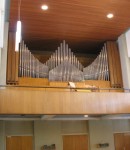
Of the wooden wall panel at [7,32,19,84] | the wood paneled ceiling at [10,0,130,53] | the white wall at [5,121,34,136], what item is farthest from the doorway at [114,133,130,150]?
the wooden wall panel at [7,32,19,84]

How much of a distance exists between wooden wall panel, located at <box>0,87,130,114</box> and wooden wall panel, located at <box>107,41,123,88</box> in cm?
167

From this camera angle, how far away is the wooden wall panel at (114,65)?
8633mm

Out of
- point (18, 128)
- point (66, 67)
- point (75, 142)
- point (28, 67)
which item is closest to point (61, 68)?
point (66, 67)

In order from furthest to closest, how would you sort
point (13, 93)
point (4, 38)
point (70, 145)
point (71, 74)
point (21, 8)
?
point (70, 145), point (71, 74), point (4, 38), point (21, 8), point (13, 93)

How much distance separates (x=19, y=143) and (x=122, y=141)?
3.94 m

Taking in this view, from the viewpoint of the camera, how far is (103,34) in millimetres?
8688

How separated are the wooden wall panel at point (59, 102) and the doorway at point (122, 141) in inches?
119

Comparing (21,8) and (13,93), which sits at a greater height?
(21,8)

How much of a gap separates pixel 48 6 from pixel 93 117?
13.7 ft

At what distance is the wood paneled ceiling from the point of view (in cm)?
689

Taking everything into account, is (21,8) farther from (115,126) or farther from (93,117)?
(115,126)

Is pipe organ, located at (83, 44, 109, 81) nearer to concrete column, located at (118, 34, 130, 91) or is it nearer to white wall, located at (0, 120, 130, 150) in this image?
concrete column, located at (118, 34, 130, 91)

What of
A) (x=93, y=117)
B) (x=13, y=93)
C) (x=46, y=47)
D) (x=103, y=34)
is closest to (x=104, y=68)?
(x=103, y=34)

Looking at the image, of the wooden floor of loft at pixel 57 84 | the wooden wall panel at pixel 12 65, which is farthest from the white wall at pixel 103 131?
the wooden wall panel at pixel 12 65
